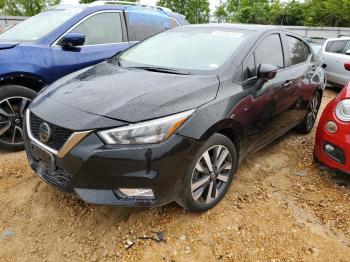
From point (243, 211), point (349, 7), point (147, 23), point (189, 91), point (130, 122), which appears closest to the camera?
point (130, 122)

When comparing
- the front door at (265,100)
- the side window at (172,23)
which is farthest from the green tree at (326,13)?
the front door at (265,100)

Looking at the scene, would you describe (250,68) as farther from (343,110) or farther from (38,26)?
(38,26)

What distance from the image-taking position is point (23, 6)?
2711cm

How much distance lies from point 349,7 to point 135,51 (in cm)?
2823

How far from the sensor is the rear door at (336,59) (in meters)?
7.48

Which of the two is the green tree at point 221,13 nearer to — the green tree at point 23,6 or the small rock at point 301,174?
the green tree at point 23,6

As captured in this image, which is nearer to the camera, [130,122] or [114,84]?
[130,122]

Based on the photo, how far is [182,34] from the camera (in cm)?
357

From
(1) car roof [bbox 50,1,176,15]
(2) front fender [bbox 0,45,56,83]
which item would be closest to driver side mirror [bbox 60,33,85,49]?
(2) front fender [bbox 0,45,56,83]

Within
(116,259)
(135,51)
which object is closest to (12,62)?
(135,51)

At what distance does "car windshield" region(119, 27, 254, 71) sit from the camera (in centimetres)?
303

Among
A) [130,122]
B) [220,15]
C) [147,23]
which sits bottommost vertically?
[220,15]

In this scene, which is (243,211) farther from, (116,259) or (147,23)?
(147,23)

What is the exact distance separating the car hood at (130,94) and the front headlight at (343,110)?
4.47 feet
